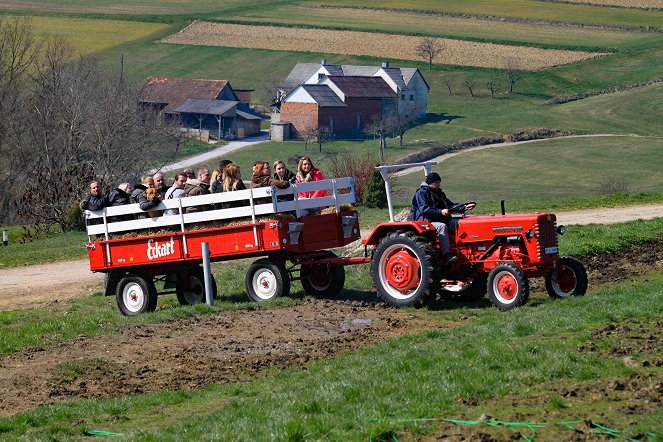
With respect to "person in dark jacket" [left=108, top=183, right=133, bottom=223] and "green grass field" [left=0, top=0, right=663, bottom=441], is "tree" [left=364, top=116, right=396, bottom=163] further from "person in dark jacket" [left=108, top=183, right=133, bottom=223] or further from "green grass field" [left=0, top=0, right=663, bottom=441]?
"person in dark jacket" [left=108, top=183, right=133, bottom=223]

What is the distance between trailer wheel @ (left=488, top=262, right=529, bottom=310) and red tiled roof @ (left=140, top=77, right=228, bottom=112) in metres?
92.8

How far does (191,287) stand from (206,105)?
85525 mm

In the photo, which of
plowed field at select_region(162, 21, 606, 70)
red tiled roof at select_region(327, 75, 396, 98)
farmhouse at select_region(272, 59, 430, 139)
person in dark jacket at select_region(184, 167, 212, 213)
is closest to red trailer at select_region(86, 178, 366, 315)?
person in dark jacket at select_region(184, 167, 212, 213)

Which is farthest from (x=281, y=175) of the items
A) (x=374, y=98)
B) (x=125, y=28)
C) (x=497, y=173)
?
(x=125, y=28)

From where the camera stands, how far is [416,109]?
103m

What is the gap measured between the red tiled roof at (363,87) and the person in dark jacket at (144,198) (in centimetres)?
8523

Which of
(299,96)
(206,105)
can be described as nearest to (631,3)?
(299,96)

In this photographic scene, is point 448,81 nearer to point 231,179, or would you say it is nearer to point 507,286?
point 231,179

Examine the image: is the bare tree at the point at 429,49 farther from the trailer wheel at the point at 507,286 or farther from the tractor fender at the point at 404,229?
the trailer wheel at the point at 507,286

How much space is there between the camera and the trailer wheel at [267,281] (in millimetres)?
18609

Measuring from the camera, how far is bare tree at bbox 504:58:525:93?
10806 centimetres

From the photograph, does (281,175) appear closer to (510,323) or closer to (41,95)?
(510,323)

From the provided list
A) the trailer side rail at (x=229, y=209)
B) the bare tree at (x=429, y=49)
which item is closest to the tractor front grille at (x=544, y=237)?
the trailer side rail at (x=229, y=209)

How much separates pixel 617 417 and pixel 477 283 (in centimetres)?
852
